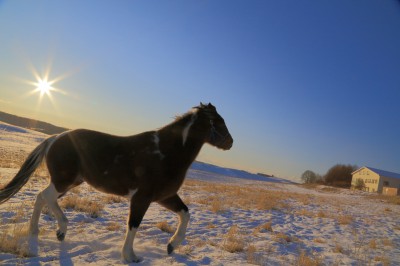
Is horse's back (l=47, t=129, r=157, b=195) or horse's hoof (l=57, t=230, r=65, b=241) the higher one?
horse's back (l=47, t=129, r=157, b=195)

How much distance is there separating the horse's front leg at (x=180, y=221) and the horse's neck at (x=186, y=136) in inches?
30.3

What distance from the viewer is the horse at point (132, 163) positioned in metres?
4.83

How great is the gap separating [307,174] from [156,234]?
120711 mm

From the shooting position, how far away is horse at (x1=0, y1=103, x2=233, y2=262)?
4.83 meters

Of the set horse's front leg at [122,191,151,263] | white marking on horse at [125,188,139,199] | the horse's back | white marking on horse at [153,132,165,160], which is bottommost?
horse's front leg at [122,191,151,263]

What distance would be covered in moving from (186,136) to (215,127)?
65cm

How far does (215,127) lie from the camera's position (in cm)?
567

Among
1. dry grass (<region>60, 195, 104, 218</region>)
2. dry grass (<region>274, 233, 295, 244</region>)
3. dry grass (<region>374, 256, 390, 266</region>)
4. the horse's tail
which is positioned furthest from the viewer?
dry grass (<region>60, 195, 104, 218</region>)

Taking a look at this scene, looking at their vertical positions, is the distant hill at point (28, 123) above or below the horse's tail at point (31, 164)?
above

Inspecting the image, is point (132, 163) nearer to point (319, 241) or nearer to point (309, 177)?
point (319, 241)

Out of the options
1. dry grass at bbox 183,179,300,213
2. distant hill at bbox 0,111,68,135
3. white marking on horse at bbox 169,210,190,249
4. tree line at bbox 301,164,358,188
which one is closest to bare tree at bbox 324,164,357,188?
tree line at bbox 301,164,358,188

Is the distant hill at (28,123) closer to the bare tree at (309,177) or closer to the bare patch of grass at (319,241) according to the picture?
the bare tree at (309,177)

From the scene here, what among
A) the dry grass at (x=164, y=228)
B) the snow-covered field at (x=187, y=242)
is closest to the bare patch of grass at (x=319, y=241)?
the snow-covered field at (x=187, y=242)

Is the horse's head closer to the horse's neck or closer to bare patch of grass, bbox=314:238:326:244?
the horse's neck
